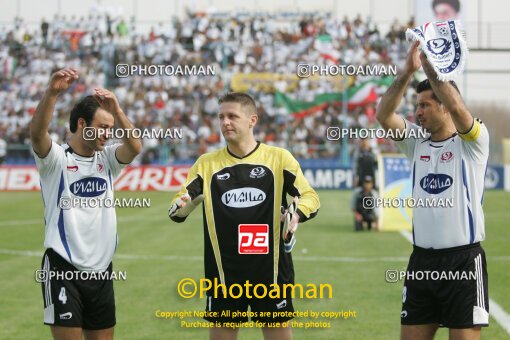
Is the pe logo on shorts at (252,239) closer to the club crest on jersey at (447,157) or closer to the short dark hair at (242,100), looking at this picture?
the short dark hair at (242,100)

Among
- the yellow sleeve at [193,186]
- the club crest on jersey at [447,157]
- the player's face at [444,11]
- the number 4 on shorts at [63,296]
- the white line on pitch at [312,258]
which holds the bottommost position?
the white line on pitch at [312,258]

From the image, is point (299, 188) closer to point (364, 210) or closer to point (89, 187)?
point (89, 187)

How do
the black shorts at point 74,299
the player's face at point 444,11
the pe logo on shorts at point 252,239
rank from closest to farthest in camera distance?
1. the black shorts at point 74,299
2. the pe logo on shorts at point 252,239
3. the player's face at point 444,11

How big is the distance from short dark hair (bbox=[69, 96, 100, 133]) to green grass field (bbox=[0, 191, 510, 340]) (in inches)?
129

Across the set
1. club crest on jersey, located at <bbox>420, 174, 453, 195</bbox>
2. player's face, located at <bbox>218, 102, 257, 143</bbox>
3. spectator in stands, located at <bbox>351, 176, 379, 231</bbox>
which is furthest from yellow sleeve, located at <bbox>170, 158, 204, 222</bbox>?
spectator in stands, located at <bbox>351, 176, 379, 231</bbox>

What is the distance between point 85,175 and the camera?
636 centimetres

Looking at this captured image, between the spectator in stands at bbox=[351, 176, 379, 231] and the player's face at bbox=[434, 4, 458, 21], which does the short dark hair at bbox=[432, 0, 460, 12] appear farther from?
the spectator in stands at bbox=[351, 176, 379, 231]

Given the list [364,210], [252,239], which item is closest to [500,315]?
[252,239]

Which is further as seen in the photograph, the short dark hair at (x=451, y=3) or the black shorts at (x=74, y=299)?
the short dark hair at (x=451, y=3)

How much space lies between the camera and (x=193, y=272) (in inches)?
505

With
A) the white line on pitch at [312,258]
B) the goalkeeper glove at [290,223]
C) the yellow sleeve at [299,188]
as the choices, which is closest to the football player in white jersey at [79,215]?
the yellow sleeve at [299,188]

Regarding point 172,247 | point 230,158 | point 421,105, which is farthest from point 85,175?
point 172,247

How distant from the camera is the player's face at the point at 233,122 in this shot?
646cm

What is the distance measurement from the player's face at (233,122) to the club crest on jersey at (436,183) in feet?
4.72
